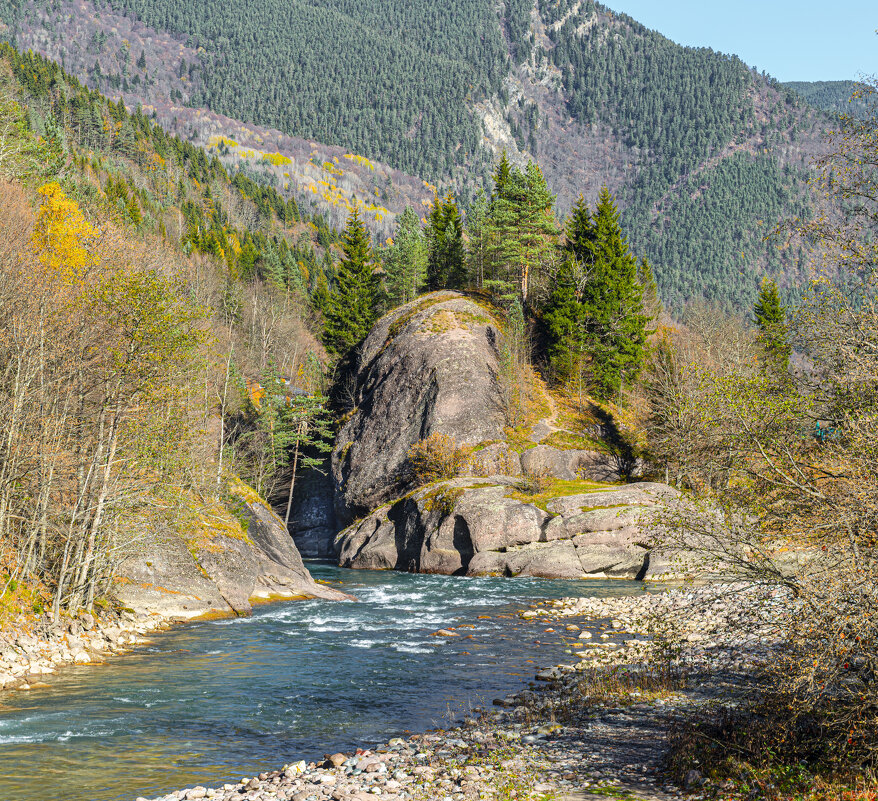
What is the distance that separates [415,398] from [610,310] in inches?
875

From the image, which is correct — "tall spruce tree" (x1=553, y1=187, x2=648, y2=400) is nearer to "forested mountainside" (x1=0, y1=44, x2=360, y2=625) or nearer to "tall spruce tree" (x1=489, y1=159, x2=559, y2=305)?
"tall spruce tree" (x1=489, y1=159, x2=559, y2=305)

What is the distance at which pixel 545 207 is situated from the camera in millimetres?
78125

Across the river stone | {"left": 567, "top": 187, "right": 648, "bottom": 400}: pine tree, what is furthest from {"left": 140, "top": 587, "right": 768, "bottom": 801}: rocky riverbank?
the river stone

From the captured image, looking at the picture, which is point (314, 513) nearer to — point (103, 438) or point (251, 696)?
point (103, 438)

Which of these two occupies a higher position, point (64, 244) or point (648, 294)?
point (648, 294)

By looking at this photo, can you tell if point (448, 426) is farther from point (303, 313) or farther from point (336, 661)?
point (303, 313)

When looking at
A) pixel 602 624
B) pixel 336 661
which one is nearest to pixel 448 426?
pixel 602 624

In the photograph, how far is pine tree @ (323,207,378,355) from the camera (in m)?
86.2

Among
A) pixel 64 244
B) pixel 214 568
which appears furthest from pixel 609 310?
pixel 64 244

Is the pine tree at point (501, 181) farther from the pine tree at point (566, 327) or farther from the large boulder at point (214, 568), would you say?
the large boulder at point (214, 568)

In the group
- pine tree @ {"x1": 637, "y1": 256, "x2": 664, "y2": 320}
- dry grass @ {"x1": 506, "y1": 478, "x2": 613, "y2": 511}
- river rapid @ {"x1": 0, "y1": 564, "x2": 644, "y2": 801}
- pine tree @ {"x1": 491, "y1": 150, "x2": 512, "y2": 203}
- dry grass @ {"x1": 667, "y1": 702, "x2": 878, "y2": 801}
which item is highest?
pine tree @ {"x1": 491, "y1": 150, "x2": 512, "y2": 203}

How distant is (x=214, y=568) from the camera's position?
32.4 m

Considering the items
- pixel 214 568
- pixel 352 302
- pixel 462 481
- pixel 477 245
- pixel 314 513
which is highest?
pixel 477 245

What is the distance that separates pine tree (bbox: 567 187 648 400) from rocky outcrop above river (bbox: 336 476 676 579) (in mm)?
19306
